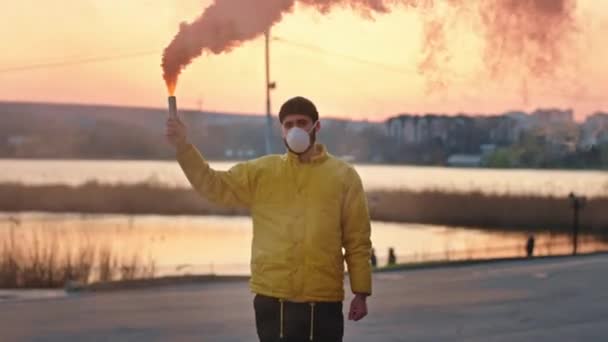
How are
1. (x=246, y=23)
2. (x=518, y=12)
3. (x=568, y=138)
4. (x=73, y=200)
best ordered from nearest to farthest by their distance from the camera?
(x=246, y=23)
(x=518, y=12)
(x=568, y=138)
(x=73, y=200)

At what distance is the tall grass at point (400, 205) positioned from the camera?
186 ft

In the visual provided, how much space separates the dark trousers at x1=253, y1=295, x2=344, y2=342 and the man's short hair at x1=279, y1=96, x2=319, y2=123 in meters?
0.99

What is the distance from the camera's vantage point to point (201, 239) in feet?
139

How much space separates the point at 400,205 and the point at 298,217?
59.4 metres

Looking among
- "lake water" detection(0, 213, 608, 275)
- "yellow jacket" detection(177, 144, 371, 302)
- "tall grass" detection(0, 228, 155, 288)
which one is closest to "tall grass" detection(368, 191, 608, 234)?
"lake water" detection(0, 213, 608, 275)

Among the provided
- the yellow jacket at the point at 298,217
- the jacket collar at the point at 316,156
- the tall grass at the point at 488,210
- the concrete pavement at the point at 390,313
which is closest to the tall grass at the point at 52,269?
the concrete pavement at the point at 390,313

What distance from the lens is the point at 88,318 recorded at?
13031 millimetres

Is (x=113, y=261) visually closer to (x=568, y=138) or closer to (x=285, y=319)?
(x=568, y=138)

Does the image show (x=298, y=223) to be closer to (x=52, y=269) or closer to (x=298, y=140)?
(x=298, y=140)

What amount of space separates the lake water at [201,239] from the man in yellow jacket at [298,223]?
2074 cm

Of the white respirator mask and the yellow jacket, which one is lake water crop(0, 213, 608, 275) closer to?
the yellow jacket

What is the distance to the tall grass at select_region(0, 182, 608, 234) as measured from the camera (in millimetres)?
56688

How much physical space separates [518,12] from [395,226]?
4276 centimetres

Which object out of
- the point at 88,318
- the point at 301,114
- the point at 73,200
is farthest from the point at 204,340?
the point at 73,200
